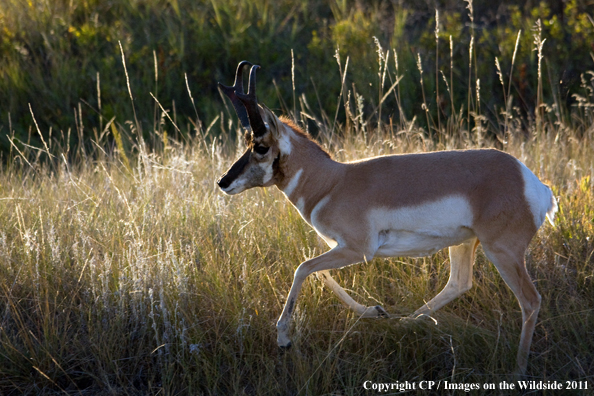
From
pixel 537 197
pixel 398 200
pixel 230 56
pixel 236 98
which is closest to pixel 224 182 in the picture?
pixel 236 98

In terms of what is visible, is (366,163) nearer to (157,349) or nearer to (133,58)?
(157,349)

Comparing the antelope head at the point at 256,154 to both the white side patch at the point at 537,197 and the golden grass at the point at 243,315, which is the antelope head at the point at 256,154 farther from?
the white side patch at the point at 537,197

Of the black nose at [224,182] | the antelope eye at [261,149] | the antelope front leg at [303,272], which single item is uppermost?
the antelope eye at [261,149]

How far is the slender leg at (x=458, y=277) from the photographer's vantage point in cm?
451

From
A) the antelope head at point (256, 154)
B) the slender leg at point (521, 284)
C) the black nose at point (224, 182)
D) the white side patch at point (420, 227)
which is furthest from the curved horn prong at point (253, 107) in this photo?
the slender leg at point (521, 284)

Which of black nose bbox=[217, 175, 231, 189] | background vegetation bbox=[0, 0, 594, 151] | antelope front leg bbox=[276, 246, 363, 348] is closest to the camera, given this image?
antelope front leg bbox=[276, 246, 363, 348]

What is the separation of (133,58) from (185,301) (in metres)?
6.95

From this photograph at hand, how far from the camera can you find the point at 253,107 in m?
4.04

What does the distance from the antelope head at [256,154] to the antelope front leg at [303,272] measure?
69 cm

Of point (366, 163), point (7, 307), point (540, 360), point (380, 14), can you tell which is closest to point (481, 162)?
point (366, 163)

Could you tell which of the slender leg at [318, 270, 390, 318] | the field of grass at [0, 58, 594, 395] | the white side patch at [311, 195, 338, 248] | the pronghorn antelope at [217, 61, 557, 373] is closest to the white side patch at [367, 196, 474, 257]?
the pronghorn antelope at [217, 61, 557, 373]

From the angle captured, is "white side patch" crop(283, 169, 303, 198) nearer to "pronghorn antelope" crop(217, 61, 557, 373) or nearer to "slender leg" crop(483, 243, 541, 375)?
"pronghorn antelope" crop(217, 61, 557, 373)

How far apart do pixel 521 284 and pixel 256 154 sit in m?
1.88

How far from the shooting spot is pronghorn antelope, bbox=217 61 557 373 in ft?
12.9
